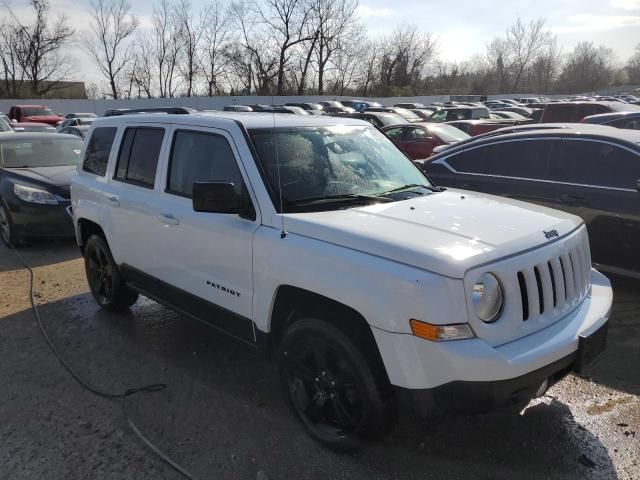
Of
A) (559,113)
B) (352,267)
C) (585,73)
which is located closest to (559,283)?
(352,267)

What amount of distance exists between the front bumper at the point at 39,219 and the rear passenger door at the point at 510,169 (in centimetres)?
538

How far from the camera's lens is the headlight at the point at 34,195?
7.35 meters

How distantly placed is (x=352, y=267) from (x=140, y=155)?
8.23 feet

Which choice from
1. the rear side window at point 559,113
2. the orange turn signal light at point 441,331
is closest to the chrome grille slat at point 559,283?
the orange turn signal light at point 441,331

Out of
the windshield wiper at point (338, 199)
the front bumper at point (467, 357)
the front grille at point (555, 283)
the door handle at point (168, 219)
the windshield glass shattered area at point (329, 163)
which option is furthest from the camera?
the door handle at point (168, 219)

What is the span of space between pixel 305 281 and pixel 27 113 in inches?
1208

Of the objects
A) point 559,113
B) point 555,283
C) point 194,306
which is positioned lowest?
point 194,306

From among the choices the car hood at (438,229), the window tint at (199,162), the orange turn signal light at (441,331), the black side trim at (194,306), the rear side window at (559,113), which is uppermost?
the rear side window at (559,113)

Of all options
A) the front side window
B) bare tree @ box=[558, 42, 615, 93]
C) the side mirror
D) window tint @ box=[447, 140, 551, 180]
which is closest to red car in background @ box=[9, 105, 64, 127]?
the front side window

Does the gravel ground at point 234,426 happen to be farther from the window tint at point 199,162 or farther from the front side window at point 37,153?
the front side window at point 37,153

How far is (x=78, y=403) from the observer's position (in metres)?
3.51

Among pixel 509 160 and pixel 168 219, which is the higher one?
pixel 509 160

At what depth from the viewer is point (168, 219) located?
3748 millimetres

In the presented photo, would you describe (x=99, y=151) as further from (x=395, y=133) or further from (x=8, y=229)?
(x=395, y=133)
